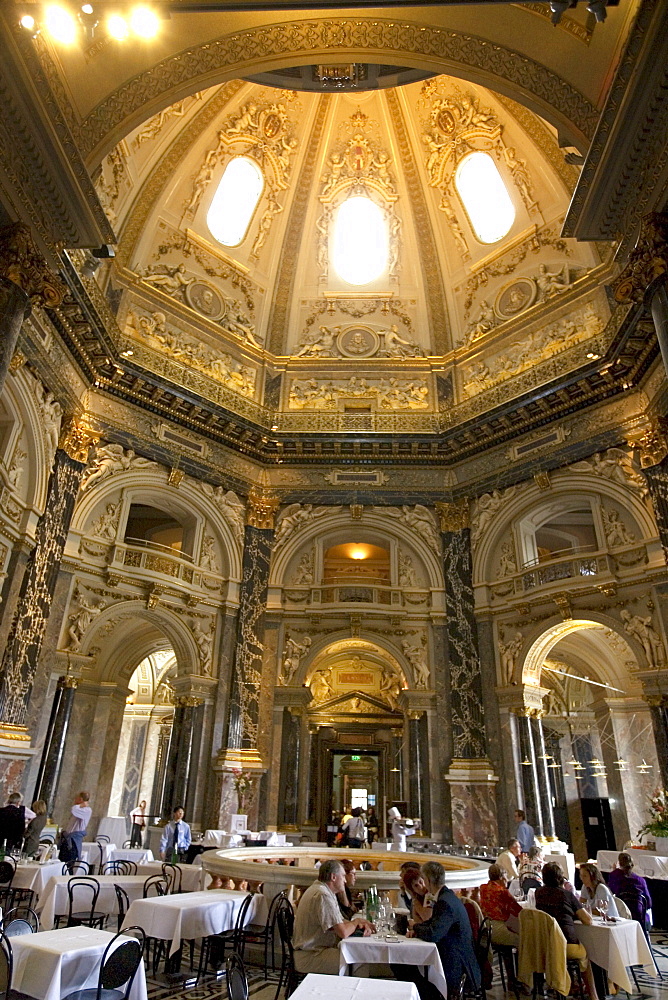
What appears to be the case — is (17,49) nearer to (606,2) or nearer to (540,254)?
(606,2)

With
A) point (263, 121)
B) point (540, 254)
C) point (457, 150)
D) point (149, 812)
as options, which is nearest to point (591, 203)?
point (540, 254)

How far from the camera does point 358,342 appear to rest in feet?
68.0

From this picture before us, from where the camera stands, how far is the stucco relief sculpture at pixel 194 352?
57.8 ft

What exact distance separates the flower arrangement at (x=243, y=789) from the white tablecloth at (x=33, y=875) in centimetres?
658

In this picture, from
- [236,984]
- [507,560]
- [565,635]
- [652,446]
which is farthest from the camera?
[507,560]

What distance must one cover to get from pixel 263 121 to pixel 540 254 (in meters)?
9.07

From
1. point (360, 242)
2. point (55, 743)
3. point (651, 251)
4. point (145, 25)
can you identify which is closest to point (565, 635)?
point (651, 251)

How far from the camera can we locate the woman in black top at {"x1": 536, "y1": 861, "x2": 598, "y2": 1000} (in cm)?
616

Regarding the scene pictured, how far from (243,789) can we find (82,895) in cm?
775

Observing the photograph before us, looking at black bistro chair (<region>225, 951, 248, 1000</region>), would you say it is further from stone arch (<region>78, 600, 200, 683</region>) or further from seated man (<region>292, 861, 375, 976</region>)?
stone arch (<region>78, 600, 200, 683</region>)

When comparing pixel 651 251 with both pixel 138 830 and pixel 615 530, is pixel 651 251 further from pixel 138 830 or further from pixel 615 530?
pixel 138 830

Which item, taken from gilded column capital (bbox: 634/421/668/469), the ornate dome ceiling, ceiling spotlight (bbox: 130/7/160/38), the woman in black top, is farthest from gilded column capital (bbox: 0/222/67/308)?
gilded column capital (bbox: 634/421/668/469)

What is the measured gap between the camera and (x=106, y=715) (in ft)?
60.7

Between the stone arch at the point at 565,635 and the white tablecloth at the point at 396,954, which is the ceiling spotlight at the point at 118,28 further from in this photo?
the stone arch at the point at 565,635
